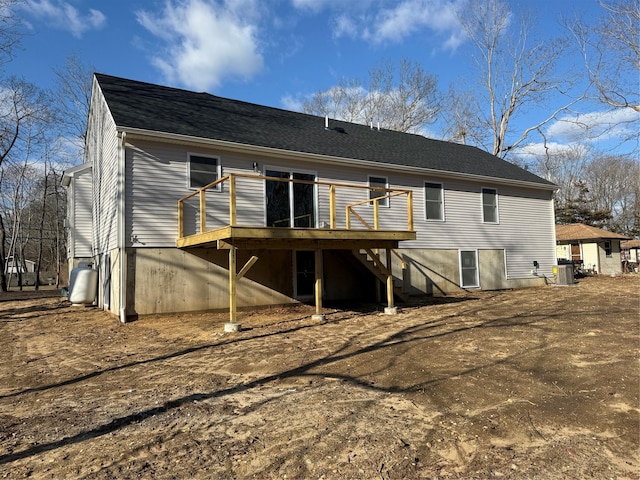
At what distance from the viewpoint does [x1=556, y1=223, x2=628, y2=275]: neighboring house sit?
26.8m

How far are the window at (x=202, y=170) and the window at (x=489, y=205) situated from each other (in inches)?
412

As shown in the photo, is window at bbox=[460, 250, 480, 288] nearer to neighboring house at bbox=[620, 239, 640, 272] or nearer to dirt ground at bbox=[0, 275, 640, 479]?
dirt ground at bbox=[0, 275, 640, 479]

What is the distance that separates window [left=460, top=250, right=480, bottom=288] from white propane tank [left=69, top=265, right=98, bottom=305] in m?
12.3

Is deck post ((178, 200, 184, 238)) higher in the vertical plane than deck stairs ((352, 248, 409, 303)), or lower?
higher

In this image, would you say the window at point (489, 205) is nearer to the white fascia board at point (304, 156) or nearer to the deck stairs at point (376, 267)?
the white fascia board at point (304, 156)

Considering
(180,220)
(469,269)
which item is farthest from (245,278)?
(469,269)

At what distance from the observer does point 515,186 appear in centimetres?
1788

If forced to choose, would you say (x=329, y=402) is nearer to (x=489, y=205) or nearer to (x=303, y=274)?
(x=303, y=274)

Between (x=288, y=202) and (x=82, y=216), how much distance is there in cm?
734

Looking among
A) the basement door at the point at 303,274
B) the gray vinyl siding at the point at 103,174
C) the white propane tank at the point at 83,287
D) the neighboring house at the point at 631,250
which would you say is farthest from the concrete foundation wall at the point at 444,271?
the neighboring house at the point at 631,250

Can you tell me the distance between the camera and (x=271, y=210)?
1218cm

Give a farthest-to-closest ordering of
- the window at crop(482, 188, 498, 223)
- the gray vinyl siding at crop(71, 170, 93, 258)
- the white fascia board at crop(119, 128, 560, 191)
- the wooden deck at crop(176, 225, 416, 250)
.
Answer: the window at crop(482, 188, 498, 223) → the gray vinyl siding at crop(71, 170, 93, 258) → the white fascia board at crop(119, 128, 560, 191) → the wooden deck at crop(176, 225, 416, 250)

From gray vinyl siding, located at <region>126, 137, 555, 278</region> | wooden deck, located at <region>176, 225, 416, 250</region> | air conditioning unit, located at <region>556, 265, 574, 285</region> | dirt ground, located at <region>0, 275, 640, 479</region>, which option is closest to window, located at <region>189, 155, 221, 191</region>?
gray vinyl siding, located at <region>126, 137, 555, 278</region>

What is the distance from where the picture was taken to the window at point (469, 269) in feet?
53.1
